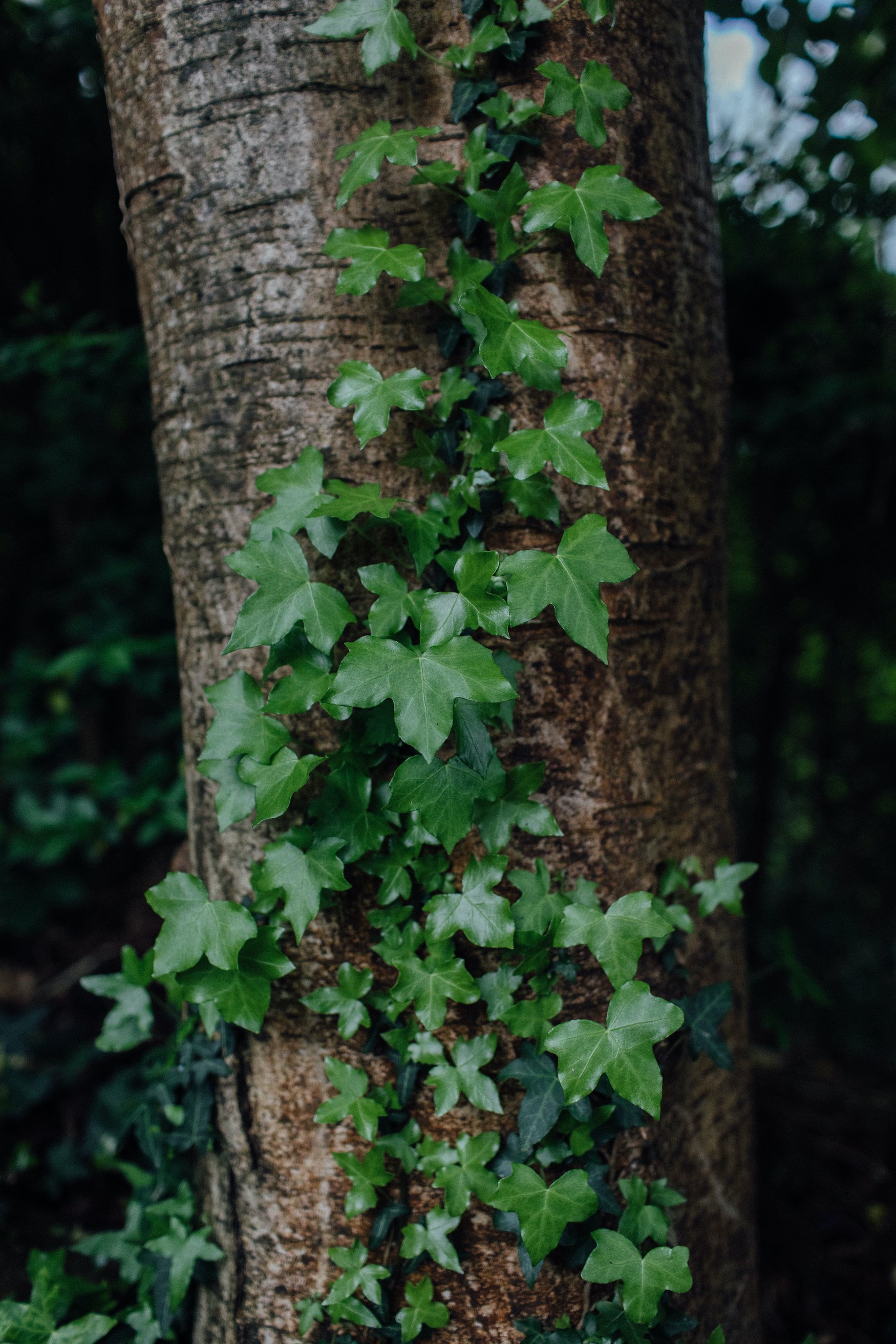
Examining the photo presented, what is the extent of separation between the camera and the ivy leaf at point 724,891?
3.84 ft

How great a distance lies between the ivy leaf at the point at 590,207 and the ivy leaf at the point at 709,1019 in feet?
3.52

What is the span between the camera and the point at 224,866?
118cm

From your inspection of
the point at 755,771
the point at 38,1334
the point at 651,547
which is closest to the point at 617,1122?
the point at 651,547

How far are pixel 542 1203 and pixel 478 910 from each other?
391 millimetres

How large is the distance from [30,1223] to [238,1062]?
115 cm

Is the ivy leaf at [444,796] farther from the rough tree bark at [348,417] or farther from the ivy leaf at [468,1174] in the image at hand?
the ivy leaf at [468,1174]

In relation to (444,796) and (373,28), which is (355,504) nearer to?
(444,796)

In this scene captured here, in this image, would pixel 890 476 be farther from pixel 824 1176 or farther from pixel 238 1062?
pixel 238 1062

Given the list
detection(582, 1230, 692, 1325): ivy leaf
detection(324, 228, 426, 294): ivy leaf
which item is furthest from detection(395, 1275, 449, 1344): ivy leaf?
detection(324, 228, 426, 294): ivy leaf

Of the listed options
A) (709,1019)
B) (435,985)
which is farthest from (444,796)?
(709,1019)

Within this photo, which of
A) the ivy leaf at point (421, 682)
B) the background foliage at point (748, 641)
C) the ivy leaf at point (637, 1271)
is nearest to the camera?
the ivy leaf at point (421, 682)

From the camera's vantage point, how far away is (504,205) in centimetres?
97

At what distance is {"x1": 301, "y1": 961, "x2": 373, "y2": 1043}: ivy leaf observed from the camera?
104 centimetres

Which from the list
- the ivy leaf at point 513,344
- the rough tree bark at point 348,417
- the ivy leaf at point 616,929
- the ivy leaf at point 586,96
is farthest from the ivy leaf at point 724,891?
the ivy leaf at point 586,96
